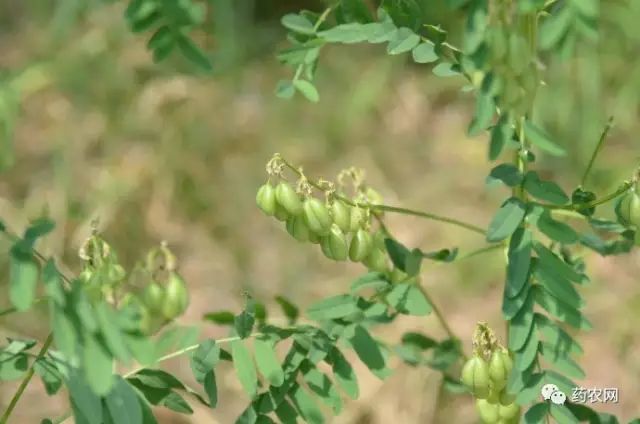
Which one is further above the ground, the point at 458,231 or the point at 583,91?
the point at 583,91

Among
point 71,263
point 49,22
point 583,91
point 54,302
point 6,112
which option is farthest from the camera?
point 49,22

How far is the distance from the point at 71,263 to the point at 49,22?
804 millimetres

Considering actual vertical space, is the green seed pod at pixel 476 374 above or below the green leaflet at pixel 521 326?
below

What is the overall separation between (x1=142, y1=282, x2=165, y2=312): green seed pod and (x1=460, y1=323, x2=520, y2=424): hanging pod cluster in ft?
1.04

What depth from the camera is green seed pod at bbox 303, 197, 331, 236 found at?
859 millimetres

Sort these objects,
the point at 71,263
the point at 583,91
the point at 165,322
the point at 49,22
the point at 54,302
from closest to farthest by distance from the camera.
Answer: the point at 54,302
the point at 165,322
the point at 71,263
the point at 583,91
the point at 49,22

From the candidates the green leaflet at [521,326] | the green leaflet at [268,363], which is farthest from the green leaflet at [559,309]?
the green leaflet at [268,363]

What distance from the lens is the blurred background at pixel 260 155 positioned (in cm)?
205

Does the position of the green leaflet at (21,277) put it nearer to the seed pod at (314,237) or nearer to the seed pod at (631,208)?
the seed pod at (314,237)

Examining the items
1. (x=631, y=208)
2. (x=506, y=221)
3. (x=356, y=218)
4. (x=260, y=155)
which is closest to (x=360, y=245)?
(x=356, y=218)

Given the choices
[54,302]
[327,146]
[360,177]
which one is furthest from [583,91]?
[54,302]

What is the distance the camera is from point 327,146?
251 cm

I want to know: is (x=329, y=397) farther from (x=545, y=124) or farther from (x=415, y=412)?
(x=545, y=124)

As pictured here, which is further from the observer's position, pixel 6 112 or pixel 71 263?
pixel 71 263
